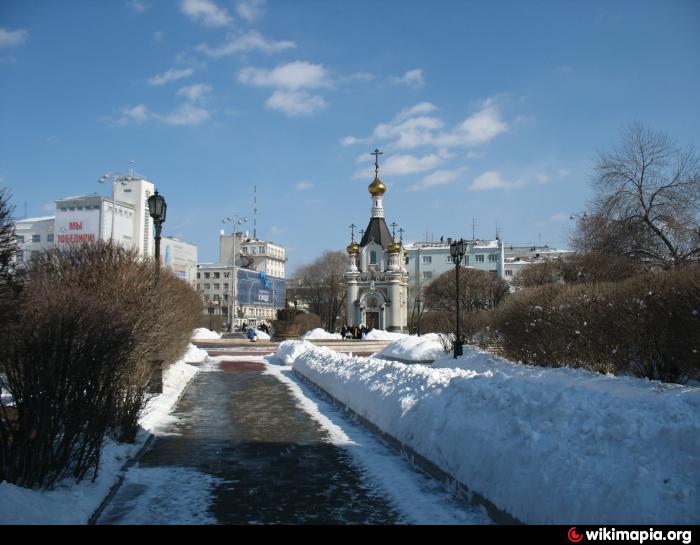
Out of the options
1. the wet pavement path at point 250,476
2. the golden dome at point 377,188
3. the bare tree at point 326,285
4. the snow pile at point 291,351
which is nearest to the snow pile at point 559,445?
the wet pavement path at point 250,476

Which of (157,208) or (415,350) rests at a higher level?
(157,208)

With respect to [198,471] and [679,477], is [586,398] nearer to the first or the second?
[679,477]

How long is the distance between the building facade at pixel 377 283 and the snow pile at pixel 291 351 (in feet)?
102

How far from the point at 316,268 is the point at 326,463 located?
8244 centimetres

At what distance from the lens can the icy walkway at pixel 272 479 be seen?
228 inches

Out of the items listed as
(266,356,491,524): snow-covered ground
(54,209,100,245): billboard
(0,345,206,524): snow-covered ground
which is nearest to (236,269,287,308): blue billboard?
(54,209,100,245): billboard

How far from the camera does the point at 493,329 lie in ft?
67.3

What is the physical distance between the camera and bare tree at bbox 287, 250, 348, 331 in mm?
83000

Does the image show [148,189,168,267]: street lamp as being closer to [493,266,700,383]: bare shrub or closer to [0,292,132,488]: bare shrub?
[0,292,132,488]: bare shrub

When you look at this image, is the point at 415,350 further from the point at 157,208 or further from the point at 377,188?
the point at 377,188

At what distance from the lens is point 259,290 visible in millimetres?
111500

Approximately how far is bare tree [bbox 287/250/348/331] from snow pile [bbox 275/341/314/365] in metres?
53.1

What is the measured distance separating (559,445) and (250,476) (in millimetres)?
3750

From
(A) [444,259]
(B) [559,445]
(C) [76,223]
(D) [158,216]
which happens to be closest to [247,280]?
(C) [76,223]
